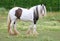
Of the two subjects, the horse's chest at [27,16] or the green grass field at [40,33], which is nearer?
the green grass field at [40,33]

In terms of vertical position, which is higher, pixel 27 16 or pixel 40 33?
pixel 27 16

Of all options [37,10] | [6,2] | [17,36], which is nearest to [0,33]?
[17,36]

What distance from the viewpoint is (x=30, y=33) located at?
1272 cm

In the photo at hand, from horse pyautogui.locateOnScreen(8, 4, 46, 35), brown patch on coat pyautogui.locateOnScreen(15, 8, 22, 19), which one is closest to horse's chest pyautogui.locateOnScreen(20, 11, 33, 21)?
horse pyautogui.locateOnScreen(8, 4, 46, 35)

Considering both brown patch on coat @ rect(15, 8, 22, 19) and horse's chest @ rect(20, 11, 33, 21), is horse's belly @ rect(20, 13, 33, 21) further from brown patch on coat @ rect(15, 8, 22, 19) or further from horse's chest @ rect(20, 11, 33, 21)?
brown patch on coat @ rect(15, 8, 22, 19)

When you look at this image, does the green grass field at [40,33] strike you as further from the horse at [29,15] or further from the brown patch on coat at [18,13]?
the brown patch on coat at [18,13]

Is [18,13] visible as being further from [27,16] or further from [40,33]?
[40,33]

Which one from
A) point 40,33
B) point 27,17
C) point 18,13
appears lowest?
point 40,33

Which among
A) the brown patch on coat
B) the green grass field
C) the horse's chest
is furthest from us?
the brown patch on coat

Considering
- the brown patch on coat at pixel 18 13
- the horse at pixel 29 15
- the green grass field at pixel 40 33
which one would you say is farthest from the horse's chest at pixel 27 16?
the green grass field at pixel 40 33

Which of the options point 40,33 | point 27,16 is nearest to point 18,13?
point 27,16

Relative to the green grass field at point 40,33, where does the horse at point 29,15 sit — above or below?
above

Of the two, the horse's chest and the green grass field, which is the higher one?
the horse's chest

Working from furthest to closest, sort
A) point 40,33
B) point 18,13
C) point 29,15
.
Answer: point 40,33
point 18,13
point 29,15
